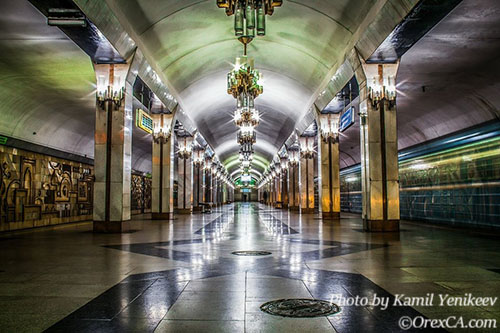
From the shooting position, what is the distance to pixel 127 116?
12508mm

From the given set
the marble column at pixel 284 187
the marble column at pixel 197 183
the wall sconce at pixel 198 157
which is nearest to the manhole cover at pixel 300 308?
the marble column at pixel 197 183

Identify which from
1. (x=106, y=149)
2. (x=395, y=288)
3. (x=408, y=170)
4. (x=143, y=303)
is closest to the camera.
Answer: (x=143, y=303)

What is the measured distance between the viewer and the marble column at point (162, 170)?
63.4ft

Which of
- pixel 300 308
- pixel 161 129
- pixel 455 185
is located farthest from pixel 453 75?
pixel 161 129

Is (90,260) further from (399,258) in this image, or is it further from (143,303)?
(399,258)

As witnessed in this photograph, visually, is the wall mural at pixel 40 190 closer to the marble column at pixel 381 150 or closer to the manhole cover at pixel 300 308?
the marble column at pixel 381 150

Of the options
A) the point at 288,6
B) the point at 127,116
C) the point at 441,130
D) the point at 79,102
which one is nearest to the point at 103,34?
the point at 127,116

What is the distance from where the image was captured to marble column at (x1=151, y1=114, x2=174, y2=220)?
63.4 feet

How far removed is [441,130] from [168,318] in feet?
53.4

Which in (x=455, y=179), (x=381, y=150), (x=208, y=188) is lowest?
(x=455, y=179)

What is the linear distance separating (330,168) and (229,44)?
7492 mm

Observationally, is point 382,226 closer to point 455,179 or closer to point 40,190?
point 455,179

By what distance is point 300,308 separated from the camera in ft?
11.7

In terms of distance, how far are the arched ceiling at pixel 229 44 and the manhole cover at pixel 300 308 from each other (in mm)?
8410
